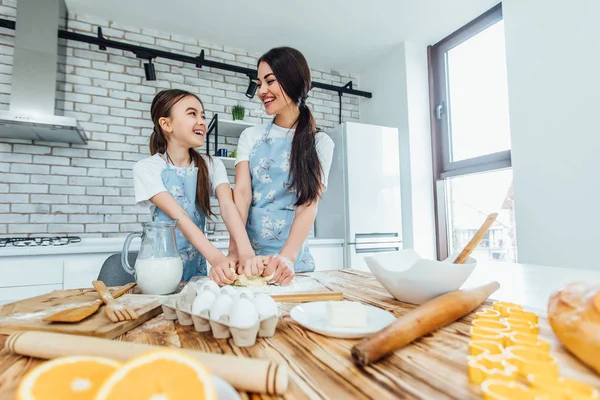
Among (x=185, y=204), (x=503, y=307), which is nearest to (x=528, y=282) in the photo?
(x=503, y=307)

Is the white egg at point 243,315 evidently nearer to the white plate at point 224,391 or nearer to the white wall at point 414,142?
the white plate at point 224,391

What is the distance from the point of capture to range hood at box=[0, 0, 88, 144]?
218 centimetres

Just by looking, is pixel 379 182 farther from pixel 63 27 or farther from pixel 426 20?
pixel 63 27

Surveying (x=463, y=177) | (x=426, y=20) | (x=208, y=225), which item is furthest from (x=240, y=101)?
(x=463, y=177)

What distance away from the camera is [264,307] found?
1.70 ft

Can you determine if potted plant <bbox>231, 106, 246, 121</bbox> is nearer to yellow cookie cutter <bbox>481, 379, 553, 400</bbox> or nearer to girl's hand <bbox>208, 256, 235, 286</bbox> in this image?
girl's hand <bbox>208, 256, 235, 286</bbox>

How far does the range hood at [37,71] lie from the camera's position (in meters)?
2.18

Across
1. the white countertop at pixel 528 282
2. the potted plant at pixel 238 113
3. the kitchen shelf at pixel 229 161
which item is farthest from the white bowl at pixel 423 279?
the potted plant at pixel 238 113

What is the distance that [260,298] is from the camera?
1.78ft

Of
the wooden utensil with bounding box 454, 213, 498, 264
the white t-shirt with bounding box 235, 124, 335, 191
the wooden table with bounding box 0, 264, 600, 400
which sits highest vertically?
the white t-shirt with bounding box 235, 124, 335, 191

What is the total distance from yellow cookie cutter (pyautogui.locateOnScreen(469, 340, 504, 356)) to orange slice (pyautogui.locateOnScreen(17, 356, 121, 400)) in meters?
0.40

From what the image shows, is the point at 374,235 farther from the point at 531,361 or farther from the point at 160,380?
the point at 160,380

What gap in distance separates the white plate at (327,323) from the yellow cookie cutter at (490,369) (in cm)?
17


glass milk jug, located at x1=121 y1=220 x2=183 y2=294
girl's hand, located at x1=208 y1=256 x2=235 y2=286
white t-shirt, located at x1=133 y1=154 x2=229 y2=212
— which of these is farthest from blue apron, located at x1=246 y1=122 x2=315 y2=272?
glass milk jug, located at x1=121 y1=220 x2=183 y2=294
